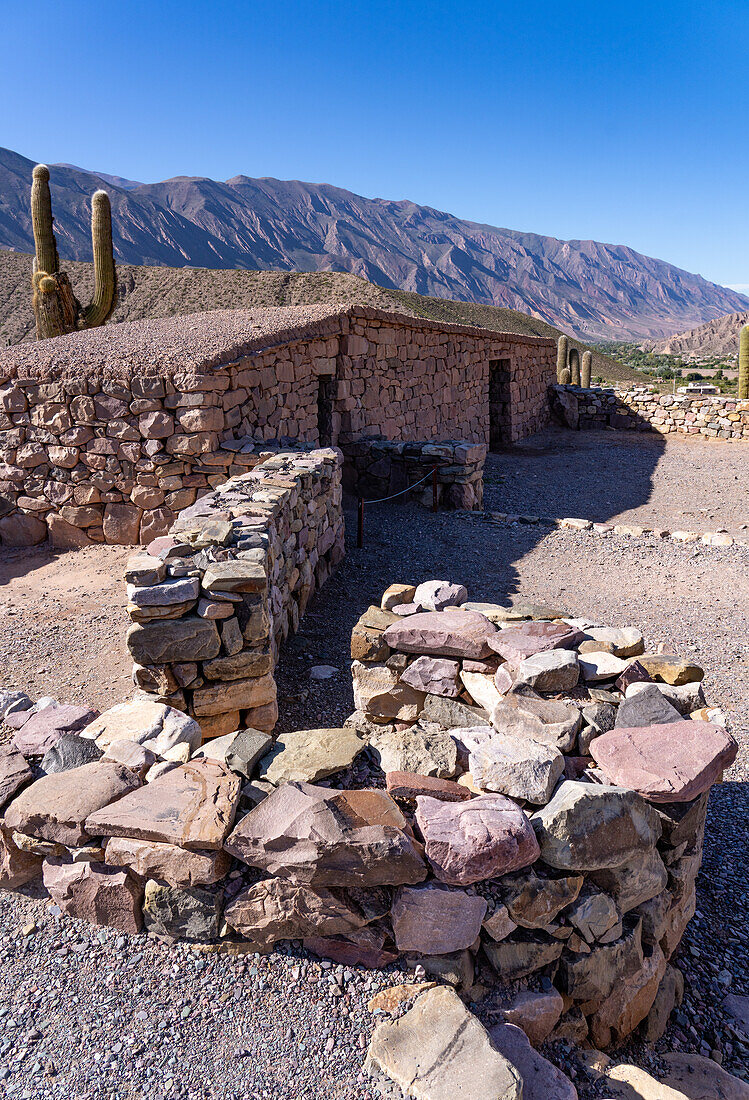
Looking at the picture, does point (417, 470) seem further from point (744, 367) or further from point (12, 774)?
point (744, 367)

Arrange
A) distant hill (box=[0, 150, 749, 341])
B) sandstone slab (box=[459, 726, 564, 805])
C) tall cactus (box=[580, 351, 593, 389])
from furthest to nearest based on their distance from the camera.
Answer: distant hill (box=[0, 150, 749, 341]) < tall cactus (box=[580, 351, 593, 389]) < sandstone slab (box=[459, 726, 564, 805])

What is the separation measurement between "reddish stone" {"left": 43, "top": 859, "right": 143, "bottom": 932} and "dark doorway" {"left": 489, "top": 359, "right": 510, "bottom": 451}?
15.0 metres

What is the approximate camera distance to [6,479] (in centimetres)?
803

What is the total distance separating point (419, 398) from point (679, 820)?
10.7 m

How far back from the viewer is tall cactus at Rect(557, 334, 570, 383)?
21.5 m

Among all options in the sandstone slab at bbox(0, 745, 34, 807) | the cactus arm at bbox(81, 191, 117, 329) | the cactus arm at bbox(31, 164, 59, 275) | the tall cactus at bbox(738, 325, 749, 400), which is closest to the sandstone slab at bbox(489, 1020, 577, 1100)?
the sandstone slab at bbox(0, 745, 34, 807)

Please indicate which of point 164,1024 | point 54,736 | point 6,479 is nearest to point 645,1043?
point 164,1024

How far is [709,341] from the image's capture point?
85500mm

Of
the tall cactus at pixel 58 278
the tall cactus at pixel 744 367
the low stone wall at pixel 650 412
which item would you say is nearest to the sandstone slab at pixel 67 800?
the tall cactus at pixel 58 278

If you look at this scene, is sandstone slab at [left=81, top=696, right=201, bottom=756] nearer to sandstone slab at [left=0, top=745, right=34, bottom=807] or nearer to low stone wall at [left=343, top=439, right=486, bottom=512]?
sandstone slab at [left=0, top=745, right=34, bottom=807]

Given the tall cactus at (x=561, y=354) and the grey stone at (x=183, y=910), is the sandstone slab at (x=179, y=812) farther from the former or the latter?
the tall cactus at (x=561, y=354)

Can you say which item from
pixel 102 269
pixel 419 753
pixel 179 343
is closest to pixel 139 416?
pixel 179 343

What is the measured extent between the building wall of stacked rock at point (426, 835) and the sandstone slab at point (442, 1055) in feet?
0.66

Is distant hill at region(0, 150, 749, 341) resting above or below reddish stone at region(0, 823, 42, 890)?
above
